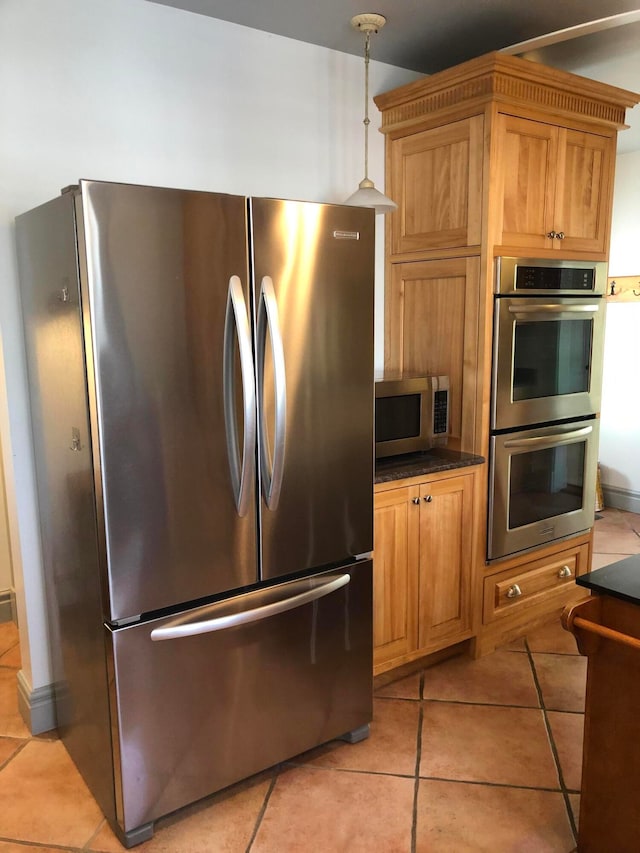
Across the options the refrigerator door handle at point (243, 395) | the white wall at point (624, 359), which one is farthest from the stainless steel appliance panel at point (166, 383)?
the white wall at point (624, 359)

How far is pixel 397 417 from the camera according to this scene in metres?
2.71

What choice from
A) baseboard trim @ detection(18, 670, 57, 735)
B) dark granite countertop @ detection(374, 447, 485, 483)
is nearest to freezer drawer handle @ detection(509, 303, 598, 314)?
dark granite countertop @ detection(374, 447, 485, 483)

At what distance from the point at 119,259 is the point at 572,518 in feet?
7.82

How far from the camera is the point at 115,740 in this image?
189cm

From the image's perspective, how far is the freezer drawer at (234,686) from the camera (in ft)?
6.21

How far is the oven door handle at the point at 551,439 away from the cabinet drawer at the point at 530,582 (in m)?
0.56

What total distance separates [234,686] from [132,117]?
1901 millimetres

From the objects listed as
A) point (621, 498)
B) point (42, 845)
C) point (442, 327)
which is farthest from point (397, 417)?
point (621, 498)

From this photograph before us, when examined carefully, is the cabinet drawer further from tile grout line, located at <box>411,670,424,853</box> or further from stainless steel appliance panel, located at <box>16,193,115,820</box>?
stainless steel appliance panel, located at <box>16,193,115,820</box>

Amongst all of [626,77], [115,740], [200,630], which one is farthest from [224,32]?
[115,740]

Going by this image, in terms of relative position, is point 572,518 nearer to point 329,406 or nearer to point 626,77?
point 329,406

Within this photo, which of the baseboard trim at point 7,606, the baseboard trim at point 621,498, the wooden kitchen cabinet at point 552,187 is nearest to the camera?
the wooden kitchen cabinet at point 552,187

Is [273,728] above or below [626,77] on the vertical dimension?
below

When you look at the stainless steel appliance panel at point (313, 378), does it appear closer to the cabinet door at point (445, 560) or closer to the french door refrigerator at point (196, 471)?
the french door refrigerator at point (196, 471)
